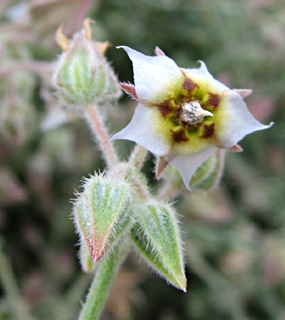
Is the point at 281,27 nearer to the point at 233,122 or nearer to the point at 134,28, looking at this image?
the point at 134,28

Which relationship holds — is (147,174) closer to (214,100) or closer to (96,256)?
(214,100)

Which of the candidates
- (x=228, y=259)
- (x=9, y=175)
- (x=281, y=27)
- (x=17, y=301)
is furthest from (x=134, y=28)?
(x=17, y=301)

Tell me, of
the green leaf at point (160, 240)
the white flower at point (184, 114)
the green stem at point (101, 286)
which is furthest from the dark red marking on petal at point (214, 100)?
the green stem at point (101, 286)

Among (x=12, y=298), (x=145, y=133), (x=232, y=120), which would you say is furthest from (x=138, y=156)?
(x=12, y=298)

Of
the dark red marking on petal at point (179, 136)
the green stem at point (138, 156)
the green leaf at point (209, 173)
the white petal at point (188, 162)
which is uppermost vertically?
the dark red marking on petal at point (179, 136)

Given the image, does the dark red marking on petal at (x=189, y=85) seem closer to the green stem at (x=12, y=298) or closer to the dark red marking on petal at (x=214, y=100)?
the dark red marking on petal at (x=214, y=100)
